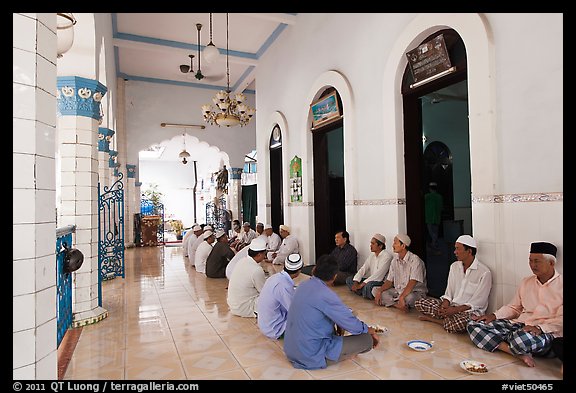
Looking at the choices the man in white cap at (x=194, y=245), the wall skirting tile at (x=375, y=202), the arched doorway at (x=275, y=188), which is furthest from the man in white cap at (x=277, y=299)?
the arched doorway at (x=275, y=188)

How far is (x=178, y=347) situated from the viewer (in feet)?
10.9

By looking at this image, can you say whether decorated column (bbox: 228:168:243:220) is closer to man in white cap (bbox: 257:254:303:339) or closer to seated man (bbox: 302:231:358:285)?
seated man (bbox: 302:231:358:285)

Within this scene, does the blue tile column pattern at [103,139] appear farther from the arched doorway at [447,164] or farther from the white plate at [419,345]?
the white plate at [419,345]

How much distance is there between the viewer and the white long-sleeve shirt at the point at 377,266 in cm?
480

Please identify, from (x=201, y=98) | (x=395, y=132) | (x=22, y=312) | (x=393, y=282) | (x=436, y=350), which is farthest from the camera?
(x=201, y=98)

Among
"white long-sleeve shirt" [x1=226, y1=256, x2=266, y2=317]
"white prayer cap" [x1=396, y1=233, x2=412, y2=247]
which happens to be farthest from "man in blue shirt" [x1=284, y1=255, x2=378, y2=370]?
"white prayer cap" [x1=396, y1=233, x2=412, y2=247]

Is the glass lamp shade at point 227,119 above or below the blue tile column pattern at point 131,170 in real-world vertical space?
above

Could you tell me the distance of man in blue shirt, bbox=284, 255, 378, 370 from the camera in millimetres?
2719

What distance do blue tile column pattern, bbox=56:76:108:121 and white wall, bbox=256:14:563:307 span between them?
351cm

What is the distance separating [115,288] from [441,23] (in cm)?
576

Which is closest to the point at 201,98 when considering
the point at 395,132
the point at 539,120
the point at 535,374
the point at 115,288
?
the point at 115,288

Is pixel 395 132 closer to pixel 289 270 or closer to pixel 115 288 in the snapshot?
pixel 289 270

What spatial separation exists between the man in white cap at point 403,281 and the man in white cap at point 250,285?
1486 millimetres

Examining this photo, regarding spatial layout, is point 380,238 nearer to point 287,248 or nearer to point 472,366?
point 472,366
